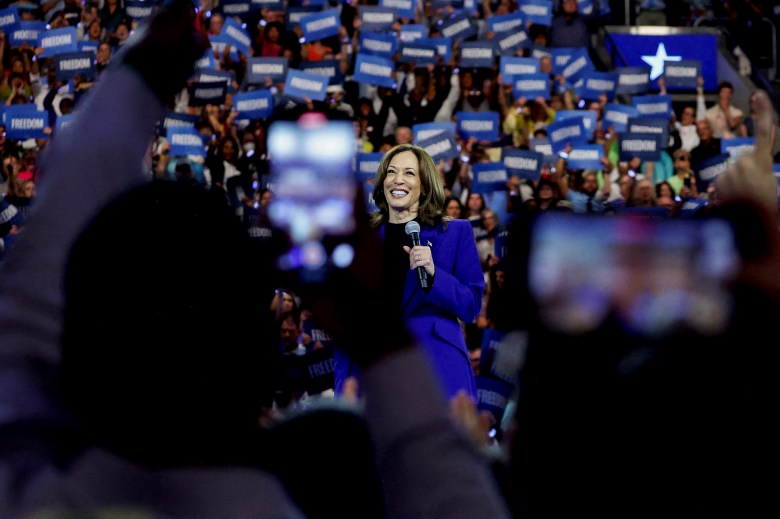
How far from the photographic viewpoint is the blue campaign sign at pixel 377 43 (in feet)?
27.5

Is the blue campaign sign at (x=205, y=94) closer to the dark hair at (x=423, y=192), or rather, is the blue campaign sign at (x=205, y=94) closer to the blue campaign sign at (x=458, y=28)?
the blue campaign sign at (x=458, y=28)

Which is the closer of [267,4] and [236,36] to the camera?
[236,36]

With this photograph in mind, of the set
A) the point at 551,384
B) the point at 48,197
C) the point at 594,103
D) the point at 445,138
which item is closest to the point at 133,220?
the point at 48,197

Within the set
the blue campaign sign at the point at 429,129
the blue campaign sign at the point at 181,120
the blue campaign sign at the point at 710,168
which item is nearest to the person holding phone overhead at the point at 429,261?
the blue campaign sign at the point at 429,129

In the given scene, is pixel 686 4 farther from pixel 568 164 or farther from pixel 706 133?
pixel 568 164

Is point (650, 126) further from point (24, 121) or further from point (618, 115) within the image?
point (24, 121)

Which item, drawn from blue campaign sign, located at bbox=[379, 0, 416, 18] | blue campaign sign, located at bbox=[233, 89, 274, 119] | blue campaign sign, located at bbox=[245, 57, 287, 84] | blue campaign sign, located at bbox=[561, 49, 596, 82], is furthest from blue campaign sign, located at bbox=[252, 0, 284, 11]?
blue campaign sign, located at bbox=[561, 49, 596, 82]

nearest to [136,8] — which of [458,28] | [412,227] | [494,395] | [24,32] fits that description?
[24,32]

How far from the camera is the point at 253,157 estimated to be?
296 inches

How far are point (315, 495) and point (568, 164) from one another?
718cm

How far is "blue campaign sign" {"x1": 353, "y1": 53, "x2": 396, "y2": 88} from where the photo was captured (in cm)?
793

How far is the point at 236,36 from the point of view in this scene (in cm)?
844

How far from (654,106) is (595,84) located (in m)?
0.60

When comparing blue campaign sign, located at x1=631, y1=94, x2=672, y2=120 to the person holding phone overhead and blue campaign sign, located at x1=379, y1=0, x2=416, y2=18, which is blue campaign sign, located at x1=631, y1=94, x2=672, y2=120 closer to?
blue campaign sign, located at x1=379, y1=0, x2=416, y2=18
